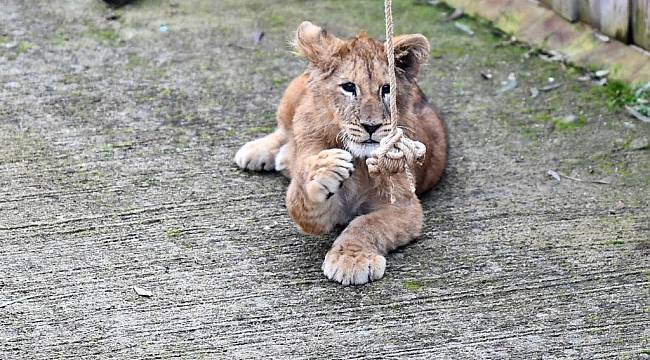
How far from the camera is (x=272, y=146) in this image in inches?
211

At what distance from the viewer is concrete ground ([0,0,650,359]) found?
4016 millimetres

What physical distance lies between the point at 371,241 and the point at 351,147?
401 millimetres

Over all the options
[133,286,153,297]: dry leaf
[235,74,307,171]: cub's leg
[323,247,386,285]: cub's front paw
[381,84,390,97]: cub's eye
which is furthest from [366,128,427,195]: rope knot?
[235,74,307,171]: cub's leg

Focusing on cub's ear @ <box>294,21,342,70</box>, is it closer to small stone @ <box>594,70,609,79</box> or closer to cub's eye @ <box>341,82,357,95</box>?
cub's eye @ <box>341,82,357,95</box>

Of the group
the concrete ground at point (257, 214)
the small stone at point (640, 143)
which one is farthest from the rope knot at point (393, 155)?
the small stone at point (640, 143)

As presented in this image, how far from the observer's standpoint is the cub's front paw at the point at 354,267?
4332 millimetres

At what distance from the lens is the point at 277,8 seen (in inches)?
295

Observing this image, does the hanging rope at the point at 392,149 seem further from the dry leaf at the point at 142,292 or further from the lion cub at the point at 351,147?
the dry leaf at the point at 142,292

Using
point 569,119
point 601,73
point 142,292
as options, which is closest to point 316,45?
point 142,292

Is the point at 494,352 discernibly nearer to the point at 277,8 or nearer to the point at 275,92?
the point at 275,92

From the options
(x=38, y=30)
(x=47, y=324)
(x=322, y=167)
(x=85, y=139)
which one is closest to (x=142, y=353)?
(x=47, y=324)

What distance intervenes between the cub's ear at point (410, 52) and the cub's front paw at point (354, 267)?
812mm

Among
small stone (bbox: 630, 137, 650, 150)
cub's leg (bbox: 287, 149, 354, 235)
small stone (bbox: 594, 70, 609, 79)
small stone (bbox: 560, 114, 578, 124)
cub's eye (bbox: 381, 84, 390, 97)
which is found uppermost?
cub's eye (bbox: 381, 84, 390, 97)

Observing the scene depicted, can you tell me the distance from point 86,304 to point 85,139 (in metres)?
1.63
